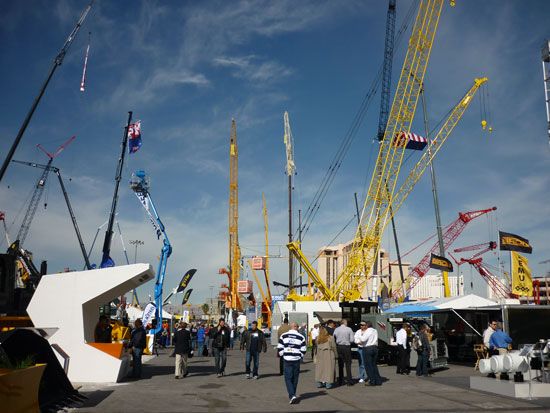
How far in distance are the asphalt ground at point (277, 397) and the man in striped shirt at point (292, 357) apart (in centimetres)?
36

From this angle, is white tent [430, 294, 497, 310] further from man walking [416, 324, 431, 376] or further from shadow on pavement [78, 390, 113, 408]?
shadow on pavement [78, 390, 113, 408]

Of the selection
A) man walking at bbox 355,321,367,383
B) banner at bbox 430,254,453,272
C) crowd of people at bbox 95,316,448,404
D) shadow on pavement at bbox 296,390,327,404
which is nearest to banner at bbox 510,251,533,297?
banner at bbox 430,254,453,272

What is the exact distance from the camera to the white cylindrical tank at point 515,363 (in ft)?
36.2

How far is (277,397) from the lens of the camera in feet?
35.7

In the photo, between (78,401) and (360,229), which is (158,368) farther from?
(360,229)

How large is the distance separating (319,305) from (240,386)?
1036 inches

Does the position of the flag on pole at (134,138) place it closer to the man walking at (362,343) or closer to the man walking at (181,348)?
the man walking at (181,348)

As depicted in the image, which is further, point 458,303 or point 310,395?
point 458,303

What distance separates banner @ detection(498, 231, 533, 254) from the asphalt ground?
1591 centimetres

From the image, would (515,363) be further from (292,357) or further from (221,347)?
(221,347)

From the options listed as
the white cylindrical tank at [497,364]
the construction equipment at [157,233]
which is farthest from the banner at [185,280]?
the white cylindrical tank at [497,364]

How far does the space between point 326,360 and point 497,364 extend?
4073mm

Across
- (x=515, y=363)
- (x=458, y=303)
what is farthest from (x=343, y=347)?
(x=458, y=303)

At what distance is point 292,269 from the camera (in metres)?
60.8
